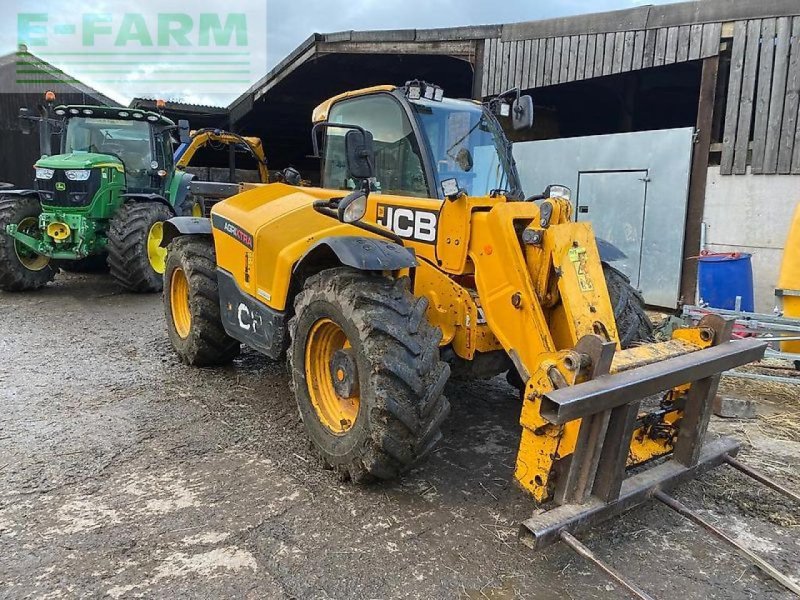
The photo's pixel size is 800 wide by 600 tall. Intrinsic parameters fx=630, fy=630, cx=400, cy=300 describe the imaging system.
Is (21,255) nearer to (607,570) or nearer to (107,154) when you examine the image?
(107,154)

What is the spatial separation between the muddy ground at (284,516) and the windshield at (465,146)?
167 cm

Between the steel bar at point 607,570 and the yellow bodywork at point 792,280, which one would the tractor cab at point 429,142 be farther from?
the yellow bodywork at point 792,280

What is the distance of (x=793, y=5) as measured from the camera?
23.8 ft

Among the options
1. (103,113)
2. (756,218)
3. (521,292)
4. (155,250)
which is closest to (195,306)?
(521,292)

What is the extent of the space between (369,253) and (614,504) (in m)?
1.68

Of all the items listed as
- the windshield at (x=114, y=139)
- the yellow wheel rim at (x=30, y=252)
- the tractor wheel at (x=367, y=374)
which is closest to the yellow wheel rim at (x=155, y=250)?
the windshield at (x=114, y=139)

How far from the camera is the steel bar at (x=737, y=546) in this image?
2.60 m

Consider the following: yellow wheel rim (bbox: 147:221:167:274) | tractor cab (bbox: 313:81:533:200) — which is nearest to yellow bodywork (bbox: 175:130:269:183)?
yellow wheel rim (bbox: 147:221:167:274)

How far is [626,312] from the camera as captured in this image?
416 cm

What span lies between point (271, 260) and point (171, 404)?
145 centimetres

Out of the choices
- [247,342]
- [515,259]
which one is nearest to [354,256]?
[515,259]

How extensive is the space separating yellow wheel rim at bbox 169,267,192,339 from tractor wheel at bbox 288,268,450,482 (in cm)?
251

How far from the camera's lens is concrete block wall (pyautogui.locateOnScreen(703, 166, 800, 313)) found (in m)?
7.49

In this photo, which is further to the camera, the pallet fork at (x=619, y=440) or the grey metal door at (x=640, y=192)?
the grey metal door at (x=640, y=192)
